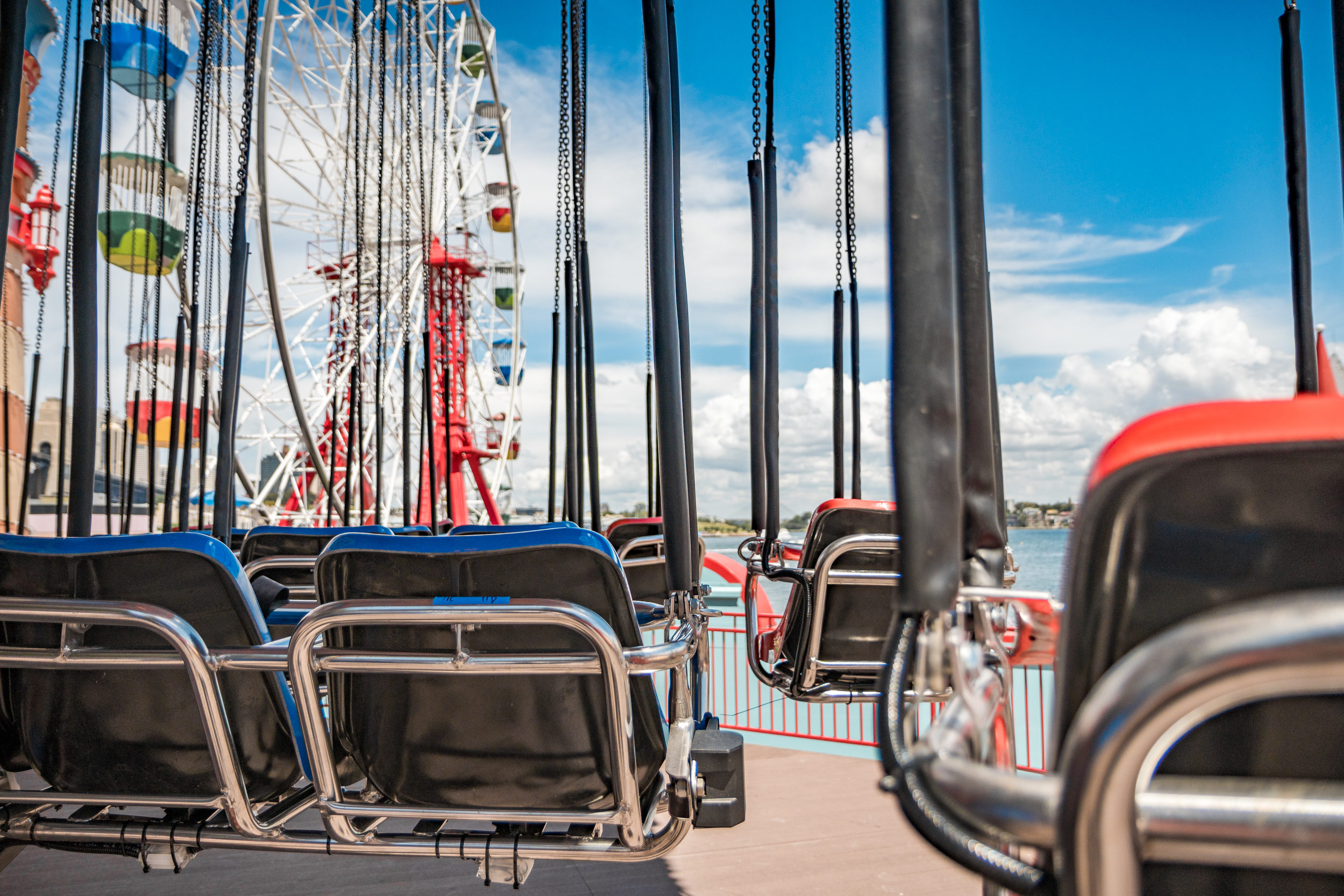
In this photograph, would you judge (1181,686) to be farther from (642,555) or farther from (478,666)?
(642,555)

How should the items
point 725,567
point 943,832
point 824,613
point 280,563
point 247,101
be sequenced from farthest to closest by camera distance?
point 725,567, point 247,101, point 280,563, point 824,613, point 943,832

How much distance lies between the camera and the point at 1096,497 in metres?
0.54

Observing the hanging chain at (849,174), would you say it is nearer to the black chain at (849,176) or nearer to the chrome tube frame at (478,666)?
the black chain at (849,176)

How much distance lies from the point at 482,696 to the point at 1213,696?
130cm

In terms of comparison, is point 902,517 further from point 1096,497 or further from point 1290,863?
point 1290,863

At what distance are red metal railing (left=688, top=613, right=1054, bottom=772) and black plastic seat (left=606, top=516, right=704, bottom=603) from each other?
44.4 inches

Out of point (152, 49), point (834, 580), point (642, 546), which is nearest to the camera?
point (834, 580)

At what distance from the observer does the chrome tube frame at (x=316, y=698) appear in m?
1.35

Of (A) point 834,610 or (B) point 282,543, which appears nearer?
(A) point 834,610

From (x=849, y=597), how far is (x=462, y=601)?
1660mm

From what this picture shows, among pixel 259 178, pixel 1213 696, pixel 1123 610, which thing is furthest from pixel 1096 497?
pixel 259 178

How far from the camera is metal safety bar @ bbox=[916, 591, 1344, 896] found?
37cm

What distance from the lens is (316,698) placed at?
1.39 meters

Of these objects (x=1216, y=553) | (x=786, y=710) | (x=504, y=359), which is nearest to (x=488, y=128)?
(x=504, y=359)
